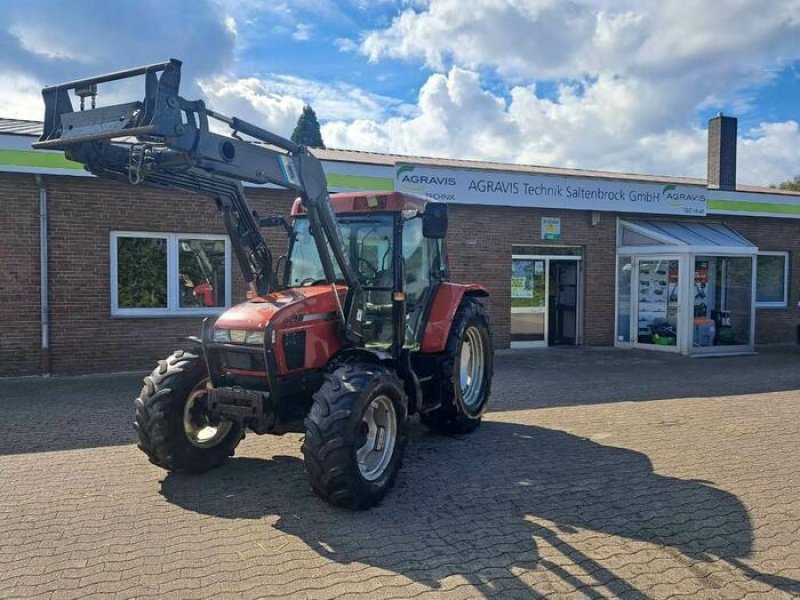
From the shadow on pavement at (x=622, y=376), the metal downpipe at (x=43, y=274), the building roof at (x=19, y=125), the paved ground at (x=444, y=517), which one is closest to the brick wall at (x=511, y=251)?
the shadow on pavement at (x=622, y=376)

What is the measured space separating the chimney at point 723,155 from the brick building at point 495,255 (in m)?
0.05

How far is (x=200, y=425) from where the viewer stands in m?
5.50

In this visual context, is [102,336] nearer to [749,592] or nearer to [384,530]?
[384,530]

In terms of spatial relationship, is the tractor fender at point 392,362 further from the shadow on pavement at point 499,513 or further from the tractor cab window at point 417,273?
the shadow on pavement at point 499,513

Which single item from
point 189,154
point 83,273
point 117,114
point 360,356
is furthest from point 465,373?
point 83,273

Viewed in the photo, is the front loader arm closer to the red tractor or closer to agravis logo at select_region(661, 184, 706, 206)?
the red tractor

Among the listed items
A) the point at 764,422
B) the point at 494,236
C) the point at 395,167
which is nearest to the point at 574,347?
the point at 494,236

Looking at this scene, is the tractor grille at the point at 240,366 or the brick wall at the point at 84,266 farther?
the brick wall at the point at 84,266

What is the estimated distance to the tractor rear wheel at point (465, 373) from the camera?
6496mm

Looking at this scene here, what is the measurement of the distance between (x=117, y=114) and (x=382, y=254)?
9.07 feet

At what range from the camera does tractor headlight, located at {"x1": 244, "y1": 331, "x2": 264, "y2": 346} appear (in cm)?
493

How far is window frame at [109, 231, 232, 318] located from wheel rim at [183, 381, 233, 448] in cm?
583

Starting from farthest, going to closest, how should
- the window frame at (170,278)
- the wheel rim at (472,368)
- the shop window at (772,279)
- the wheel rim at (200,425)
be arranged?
the shop window at (772,279) → the window frame at (170,278) → the wheel rim at (472,368) → the wheel rim at (200,425)

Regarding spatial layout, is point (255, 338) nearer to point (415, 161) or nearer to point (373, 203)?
point (373, 203)
